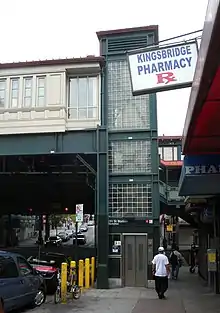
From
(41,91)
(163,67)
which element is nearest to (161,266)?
(163,67)

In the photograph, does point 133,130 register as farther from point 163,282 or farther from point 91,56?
point 163,282

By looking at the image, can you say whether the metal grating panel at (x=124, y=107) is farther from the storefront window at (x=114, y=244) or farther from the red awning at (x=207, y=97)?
the red awning at (x=207, y=97)

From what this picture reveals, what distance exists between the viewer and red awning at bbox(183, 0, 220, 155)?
4156 mm

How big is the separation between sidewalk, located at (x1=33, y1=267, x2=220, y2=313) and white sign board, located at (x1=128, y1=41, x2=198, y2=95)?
705cm

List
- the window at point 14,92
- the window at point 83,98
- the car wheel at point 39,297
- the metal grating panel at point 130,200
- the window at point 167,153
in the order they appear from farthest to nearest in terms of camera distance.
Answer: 1. the window at point 167,153
2. the window at point 14,92
3. the window at point 83,98
4. the metal grating panel at point 130,200
5. the car wheel at point 39,297

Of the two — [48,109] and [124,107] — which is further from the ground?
[124,107]

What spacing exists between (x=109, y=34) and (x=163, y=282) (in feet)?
36.9

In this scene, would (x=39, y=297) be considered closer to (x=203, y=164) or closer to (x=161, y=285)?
(x=161, y=285)

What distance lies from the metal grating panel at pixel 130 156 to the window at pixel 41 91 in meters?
3.60

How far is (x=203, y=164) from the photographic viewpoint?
1034 cm

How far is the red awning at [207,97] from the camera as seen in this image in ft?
13.6

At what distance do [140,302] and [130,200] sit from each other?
5.71m

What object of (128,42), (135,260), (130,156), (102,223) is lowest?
(135,260)

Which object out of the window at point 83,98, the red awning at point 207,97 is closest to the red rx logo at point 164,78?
the red awning at point 207,97
